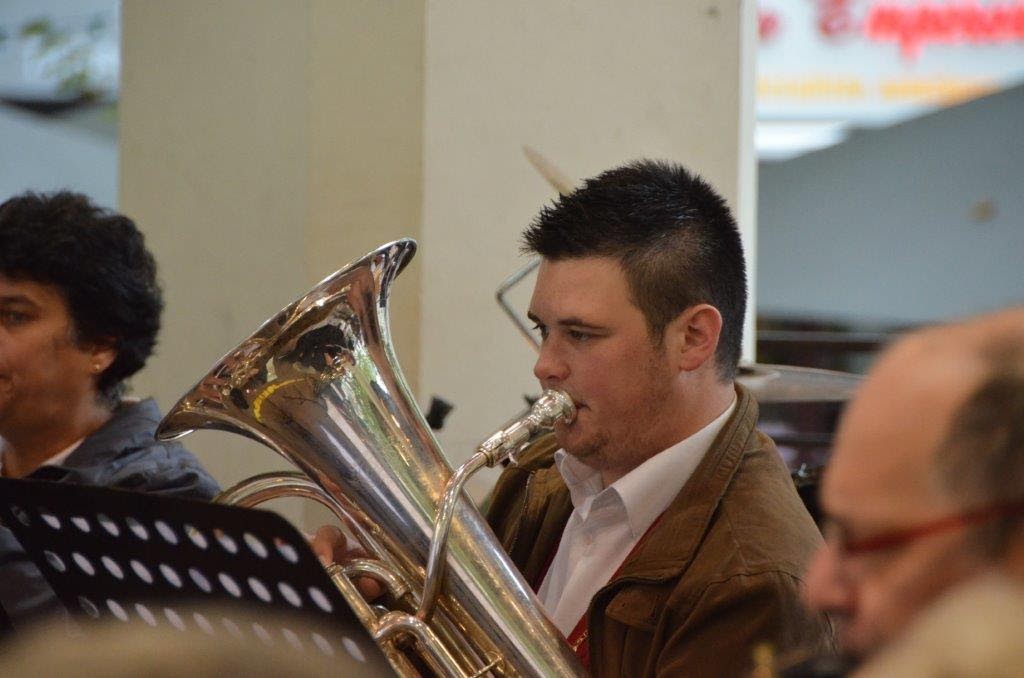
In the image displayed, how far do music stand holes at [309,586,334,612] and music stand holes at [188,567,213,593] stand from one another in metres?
0.14

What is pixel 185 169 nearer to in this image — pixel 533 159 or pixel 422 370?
pixel 422 370

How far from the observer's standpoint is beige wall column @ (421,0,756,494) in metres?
2.96

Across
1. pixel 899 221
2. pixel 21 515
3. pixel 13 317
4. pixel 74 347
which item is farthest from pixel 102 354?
pixel 899 221

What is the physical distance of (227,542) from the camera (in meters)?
1.17

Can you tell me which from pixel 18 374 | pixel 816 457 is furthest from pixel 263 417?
pixel 816 457

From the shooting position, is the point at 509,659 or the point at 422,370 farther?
the point at 422,370

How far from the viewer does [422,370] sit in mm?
2947

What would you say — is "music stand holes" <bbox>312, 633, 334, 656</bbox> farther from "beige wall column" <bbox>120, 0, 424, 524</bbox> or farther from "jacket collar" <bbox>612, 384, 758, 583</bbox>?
"beige wall column" <bbox>120, 0, 424, 524</bbox>

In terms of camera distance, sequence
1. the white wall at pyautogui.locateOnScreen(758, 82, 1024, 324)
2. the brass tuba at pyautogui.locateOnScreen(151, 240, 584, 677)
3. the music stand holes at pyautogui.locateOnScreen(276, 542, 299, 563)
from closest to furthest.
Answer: the music stand holes at pyautogui.locateOnScreen(276, 542, 299, 563) → the brass tuba at pyautogui.locateOnScreen(151, 240, 584, 677) → the white wall at pyautogui.locateOnScreen(758, 82, 1024, 324)

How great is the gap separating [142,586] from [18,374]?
97cm

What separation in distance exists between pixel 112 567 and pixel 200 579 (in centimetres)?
15

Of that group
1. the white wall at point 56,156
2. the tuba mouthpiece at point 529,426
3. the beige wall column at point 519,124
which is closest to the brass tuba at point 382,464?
the tuba mouthpiece at point 529,426

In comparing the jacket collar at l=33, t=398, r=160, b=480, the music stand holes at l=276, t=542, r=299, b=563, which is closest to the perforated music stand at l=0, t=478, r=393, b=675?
the music stand holes at l=276, t=542, r=299, b=563

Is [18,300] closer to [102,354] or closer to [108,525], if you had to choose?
[102,354]
